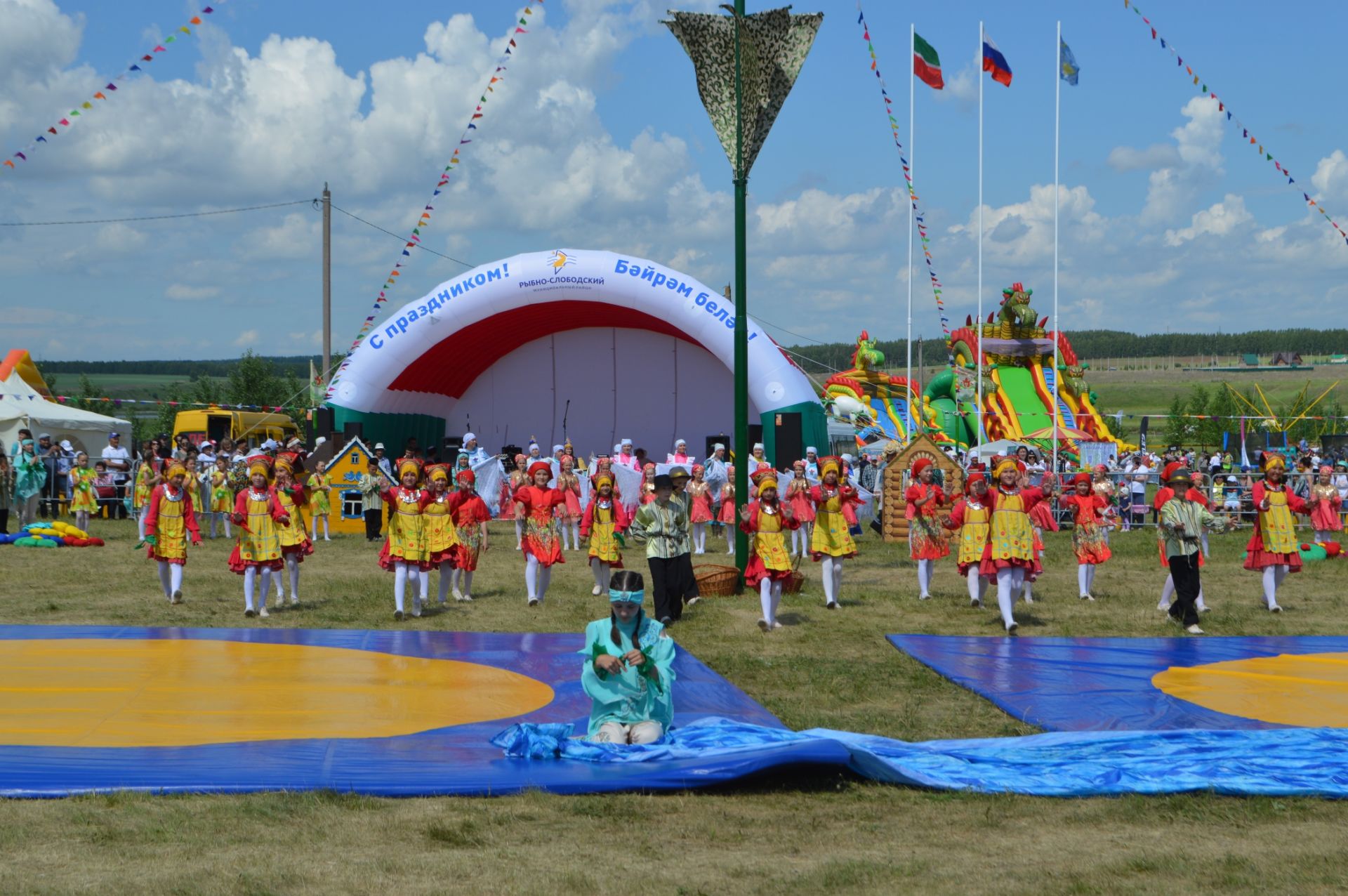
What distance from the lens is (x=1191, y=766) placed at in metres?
6.99

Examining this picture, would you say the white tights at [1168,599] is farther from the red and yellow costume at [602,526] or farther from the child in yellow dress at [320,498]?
the child in yellow dress at [320,498]

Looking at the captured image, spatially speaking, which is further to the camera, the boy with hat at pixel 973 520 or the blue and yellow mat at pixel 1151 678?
the boy with hat at pixel 973 520

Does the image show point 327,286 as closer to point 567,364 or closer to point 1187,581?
point 567,364

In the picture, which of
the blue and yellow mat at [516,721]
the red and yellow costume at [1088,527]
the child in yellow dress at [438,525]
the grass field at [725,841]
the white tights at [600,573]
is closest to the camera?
the grass field at [725,841]

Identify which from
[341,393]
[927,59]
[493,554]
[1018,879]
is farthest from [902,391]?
[1018,879]

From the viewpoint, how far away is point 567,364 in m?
33.4

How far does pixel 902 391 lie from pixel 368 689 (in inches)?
1617

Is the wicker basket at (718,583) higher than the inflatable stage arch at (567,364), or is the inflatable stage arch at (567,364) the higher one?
the inflatable stage arch at (567,364)

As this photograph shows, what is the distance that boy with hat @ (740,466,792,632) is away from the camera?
12219 millimetres

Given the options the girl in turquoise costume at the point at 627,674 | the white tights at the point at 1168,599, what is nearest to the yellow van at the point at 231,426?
the white tights at the point at 1168,599

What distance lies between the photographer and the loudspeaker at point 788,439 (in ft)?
77.2

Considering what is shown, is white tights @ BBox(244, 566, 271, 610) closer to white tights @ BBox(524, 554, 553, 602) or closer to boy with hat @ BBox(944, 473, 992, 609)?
white tights @ BBox(524, 554, 553, 602)

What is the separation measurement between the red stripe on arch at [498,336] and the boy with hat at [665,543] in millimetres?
15634

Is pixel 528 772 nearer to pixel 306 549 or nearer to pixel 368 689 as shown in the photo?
pixel 368 689
